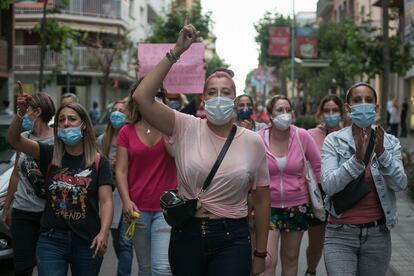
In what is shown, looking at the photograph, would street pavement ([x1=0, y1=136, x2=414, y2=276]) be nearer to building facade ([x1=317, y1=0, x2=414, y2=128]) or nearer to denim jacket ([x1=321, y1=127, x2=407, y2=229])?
denim jacket ([x1=321, y1=127, x2=407, y2=229])

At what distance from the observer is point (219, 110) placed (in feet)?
13.4

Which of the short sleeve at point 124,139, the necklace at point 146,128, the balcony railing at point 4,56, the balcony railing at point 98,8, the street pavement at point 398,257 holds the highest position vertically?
the balcony railing at point 98,8

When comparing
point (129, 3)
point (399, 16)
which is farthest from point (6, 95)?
point (129, 3)

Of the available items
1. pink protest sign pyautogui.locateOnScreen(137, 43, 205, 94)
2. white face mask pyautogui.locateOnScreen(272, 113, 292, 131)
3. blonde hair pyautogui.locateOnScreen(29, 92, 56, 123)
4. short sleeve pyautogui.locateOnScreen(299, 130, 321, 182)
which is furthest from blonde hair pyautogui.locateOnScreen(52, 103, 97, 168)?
pink protest sign pyautogui.locateOnScreen(137, 43, 205, 94)

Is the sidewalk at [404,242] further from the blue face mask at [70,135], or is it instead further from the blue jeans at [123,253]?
the blue face mask at [70,135]

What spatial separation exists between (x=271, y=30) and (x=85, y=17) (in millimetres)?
11172

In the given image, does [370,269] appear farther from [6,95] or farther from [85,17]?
[85,17]

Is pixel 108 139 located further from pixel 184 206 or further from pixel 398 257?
pixel 398 257

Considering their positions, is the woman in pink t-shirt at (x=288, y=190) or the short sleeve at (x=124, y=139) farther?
the woman in pink t-shirt at (x=288, y=190)

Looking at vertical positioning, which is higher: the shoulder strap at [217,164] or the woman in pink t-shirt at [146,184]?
the shoulder strap at [217,164]

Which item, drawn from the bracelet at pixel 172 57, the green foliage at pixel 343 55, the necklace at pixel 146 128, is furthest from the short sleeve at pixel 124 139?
the green foliage at pixel 343 55

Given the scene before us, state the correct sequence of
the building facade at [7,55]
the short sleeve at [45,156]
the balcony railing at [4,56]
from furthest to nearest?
1. the building facade at [7,55]
2. the balcony railing at [4,56]
3. the short sleeve at [45,156]

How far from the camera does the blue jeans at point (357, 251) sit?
4.65m

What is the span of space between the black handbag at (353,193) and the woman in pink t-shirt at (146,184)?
55.2 inches
